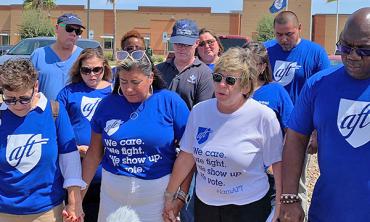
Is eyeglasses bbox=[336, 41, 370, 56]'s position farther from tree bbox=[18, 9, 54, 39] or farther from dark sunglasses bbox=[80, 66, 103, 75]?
tree bbox=[18, 9, 54, 39]

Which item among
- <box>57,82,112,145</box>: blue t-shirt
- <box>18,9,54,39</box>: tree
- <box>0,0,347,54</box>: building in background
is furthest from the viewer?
<box>0,0,347,54</box>: building in background

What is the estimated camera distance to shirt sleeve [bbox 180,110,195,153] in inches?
130

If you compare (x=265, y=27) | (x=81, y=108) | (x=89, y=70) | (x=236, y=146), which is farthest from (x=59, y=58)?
(x=265, y=27)

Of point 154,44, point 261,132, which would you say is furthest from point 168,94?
point 154,44

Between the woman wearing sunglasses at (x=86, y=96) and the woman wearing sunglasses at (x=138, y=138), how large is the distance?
51 cm

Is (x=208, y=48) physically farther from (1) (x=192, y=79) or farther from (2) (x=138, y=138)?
(2) (x=138, y=138)

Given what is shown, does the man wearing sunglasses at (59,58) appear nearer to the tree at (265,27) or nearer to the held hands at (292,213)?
the held hands at (292,213)

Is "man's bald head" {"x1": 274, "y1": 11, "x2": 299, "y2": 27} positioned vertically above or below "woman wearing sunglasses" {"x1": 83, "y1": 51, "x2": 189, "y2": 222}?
above

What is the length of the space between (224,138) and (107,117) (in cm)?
84

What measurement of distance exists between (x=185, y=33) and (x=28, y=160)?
6.48 feet

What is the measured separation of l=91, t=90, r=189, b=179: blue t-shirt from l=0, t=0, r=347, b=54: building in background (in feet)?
178

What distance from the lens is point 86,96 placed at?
4.00 m

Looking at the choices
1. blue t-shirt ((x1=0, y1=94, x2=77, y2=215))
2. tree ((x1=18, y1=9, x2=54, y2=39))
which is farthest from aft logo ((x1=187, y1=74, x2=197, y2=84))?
tree ((x1=18, y1=9, x2=54, y2=39))

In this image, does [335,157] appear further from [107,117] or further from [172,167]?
[107,117]
